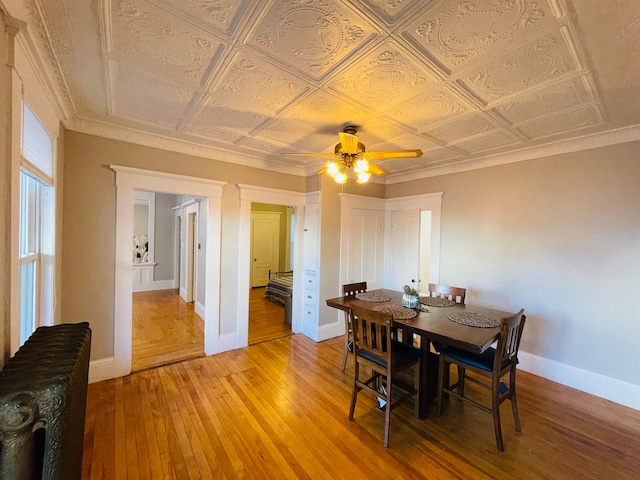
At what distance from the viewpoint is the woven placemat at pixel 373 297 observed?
298 cm

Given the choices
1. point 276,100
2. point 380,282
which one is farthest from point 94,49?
point 380,282

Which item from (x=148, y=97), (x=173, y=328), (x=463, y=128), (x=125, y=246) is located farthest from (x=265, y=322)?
(x=463, y=128)

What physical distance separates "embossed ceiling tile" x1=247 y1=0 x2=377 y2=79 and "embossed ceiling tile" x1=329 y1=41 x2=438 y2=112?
0.13 m

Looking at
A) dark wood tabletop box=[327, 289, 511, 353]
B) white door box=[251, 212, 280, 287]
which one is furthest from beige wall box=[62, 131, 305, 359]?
white door box=[251, 212, 280, 287]

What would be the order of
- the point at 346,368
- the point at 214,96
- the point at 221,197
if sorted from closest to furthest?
1. the point at 214,96
2. the point at 346,368
3. the point at 221,197

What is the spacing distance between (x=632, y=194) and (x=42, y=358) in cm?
449

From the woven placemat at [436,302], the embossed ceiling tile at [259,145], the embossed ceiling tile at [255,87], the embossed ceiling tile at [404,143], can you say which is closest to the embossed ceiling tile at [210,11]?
the embossed ceiling tile at [255,87]

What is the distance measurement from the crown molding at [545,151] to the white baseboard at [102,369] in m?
4.58

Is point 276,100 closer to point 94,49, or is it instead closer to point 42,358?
point 94,49

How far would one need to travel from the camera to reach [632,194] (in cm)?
255

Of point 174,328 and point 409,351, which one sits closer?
point 409,351

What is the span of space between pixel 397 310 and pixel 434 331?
53 cm

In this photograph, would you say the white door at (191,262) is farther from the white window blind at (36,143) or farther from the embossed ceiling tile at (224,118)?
the white window blind at (36,143)

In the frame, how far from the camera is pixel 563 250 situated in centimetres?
293
